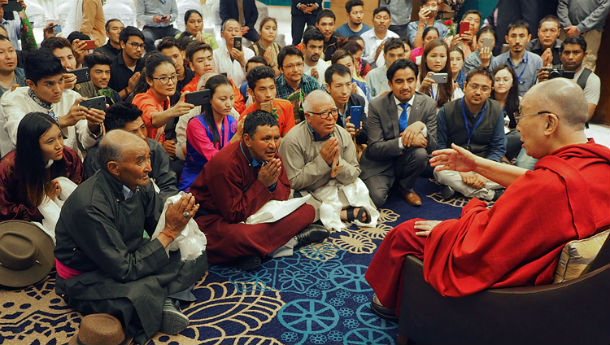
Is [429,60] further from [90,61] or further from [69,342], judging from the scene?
[69,342]

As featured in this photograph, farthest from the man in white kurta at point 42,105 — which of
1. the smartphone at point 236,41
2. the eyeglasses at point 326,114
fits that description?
the smartphone at point 236,41

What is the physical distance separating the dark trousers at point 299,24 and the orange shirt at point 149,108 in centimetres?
354

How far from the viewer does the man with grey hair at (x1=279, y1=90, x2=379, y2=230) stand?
3.46 meters

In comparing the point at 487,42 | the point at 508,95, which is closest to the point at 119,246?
the point at 508,95

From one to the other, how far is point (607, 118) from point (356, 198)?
14.3ft

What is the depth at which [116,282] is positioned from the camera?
2.34m

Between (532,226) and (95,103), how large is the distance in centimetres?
278

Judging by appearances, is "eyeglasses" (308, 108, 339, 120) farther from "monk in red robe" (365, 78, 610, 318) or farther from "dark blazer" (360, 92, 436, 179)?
"monk in red robe" (365, 78, 610, 318)

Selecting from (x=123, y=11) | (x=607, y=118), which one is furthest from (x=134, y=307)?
(x=123, y=11)

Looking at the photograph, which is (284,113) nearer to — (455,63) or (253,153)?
(253,153)

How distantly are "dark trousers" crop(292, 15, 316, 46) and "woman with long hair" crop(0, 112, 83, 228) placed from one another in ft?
15.4

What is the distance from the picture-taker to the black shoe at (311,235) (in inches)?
128

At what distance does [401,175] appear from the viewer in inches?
159

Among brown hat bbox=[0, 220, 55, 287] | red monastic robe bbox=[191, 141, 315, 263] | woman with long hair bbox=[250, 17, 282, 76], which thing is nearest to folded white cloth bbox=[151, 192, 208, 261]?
red monastic robe bbox=[191, 141, 315, 263]
